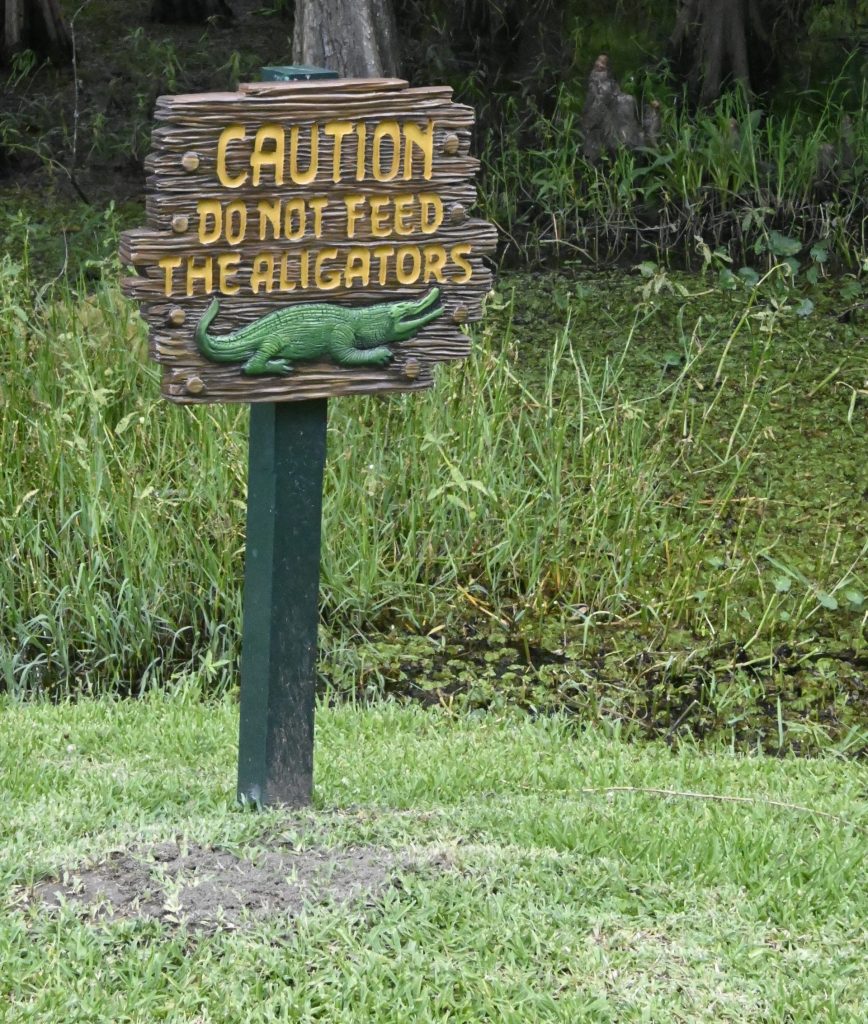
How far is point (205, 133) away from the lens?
9.04ft

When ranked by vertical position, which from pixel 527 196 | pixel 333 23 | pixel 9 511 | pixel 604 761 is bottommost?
pixel 604 761

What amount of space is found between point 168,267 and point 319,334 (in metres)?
0.32

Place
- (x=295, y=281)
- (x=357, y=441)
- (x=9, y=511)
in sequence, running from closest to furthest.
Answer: (x=295, y=281) < (x=9, y=511) < (x=357, y=441)

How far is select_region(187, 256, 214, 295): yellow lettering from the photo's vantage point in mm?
2795

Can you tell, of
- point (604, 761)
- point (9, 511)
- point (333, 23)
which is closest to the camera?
point (604, 761)

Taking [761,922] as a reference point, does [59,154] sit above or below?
above

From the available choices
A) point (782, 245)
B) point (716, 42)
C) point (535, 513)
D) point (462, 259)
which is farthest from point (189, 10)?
point (462, 259)

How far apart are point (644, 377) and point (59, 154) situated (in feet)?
14.7

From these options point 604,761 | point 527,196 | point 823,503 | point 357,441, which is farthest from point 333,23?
point 604,761

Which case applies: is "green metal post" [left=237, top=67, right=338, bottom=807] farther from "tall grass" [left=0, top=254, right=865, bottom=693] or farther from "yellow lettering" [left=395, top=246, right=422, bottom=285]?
"tall grass" [left=0, top=254, right=865, bottom=693]

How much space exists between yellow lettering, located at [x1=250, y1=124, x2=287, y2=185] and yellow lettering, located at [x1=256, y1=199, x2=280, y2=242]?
0.04 meters

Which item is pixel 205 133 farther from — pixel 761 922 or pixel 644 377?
pixel 644 377

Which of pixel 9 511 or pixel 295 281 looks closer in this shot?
pixel 295 281

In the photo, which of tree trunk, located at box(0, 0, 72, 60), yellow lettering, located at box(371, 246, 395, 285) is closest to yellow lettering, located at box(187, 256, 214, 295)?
yellow lettering, located at box(371, 246, 395, 285)
